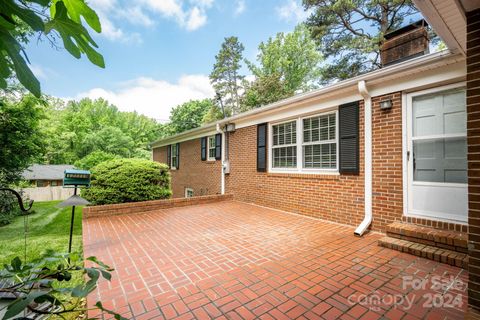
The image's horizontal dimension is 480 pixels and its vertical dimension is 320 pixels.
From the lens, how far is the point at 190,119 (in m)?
26.1

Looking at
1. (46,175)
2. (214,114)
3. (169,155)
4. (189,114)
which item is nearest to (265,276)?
(169,155)

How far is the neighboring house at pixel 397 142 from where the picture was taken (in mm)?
2162

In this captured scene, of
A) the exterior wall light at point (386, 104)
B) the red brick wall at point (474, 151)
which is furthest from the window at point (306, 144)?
the red brick wall at point (474, 151)

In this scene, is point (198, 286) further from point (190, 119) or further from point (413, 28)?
point (190, 119)

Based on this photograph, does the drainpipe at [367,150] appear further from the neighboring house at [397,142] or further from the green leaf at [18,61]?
the green leaf at [18,61]

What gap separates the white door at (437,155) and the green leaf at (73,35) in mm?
4587

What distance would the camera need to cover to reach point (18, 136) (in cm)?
800

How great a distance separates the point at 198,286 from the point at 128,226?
122 inches

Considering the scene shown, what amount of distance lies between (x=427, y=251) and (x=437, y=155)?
5.05 feet

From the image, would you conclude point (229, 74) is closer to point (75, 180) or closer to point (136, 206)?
point (136, 206)

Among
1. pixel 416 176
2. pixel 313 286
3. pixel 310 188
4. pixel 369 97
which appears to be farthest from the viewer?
pixel 310 188

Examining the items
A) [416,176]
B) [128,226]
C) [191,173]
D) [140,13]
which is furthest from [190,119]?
[416,176]

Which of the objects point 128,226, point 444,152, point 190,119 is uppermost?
point 190,119

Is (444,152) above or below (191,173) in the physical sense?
above
